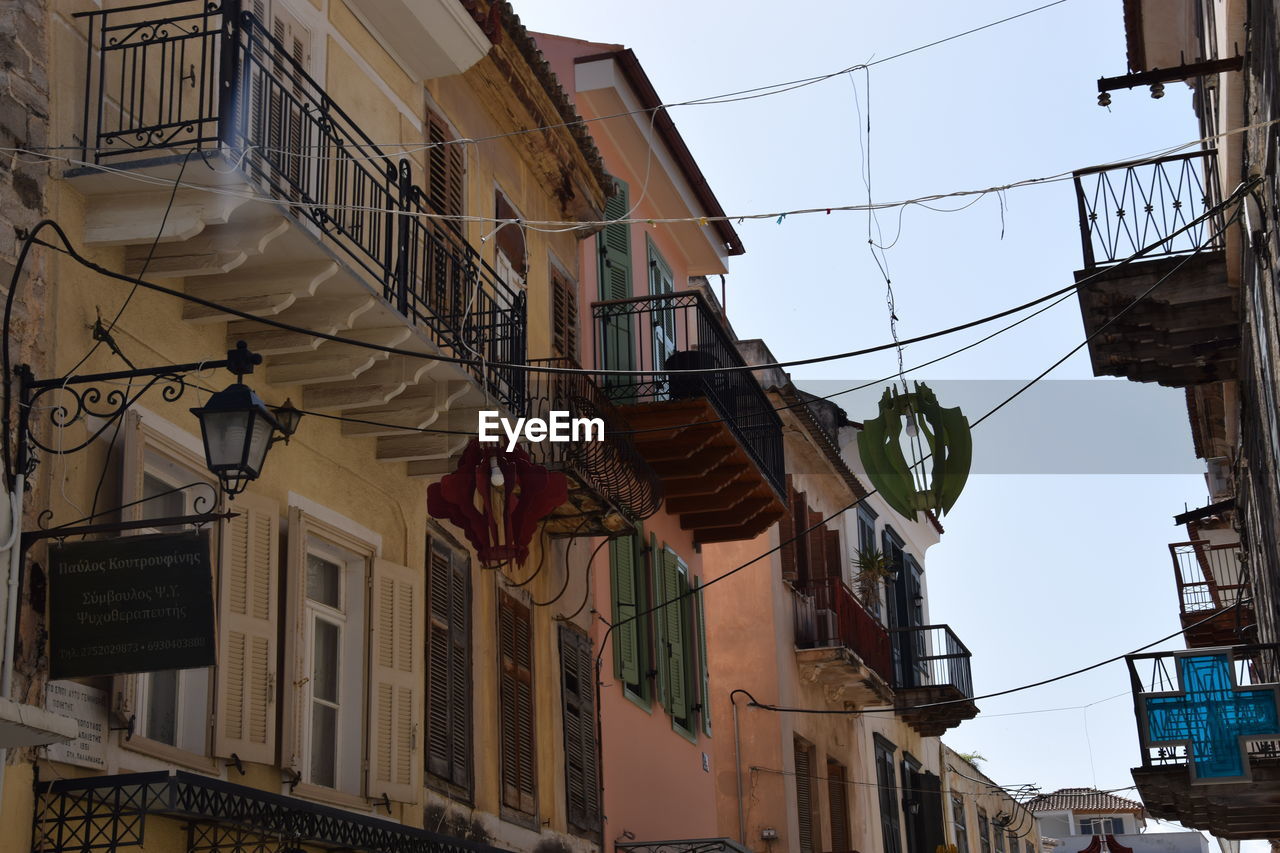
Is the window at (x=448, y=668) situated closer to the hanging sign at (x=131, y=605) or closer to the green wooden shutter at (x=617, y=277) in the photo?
the hanging sign at (x=131, y=605)

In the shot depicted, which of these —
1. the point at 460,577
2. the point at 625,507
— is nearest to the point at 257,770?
the point at 460,577

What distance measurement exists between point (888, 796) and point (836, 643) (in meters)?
4.57

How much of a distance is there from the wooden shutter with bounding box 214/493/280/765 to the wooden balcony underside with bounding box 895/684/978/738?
1843 centimetres

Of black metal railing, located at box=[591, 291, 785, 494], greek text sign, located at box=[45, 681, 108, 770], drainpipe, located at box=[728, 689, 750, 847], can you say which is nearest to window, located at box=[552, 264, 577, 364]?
black metal railing, located at box=[591, 291, 785, 494]

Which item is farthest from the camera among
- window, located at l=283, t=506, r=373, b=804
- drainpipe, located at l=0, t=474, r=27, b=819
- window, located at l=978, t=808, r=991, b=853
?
window, located at l=978, t=808, r=991, b=853

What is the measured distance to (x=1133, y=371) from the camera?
1409 cm

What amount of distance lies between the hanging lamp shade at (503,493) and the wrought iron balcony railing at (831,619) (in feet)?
41.3

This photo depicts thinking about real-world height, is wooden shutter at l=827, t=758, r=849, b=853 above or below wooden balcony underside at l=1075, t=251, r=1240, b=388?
below

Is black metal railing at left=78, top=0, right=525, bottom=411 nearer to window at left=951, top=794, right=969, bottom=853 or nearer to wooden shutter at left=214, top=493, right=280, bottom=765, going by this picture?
wooden shutter at left=214, top=493, right=280, bottom=765

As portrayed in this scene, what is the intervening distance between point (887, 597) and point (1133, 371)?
589 inches

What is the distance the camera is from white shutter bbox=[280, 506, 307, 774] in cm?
924

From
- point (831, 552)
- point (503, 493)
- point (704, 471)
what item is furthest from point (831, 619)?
point (503, 493)

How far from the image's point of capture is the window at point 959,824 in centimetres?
3118

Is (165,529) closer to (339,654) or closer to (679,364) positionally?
(339,654)
